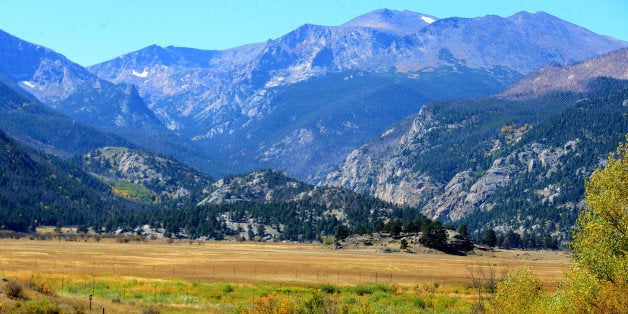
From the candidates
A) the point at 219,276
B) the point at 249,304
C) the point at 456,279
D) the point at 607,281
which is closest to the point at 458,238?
the point at 456,279

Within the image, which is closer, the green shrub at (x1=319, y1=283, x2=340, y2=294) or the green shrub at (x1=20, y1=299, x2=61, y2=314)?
the green shrub at (x1=20, y1=299, x2=61, y2=314)

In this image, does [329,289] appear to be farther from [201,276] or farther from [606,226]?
[606,226]

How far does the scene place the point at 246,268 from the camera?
125 metres

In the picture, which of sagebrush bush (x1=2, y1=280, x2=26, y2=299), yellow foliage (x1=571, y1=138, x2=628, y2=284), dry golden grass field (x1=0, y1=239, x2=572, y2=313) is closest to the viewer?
yellow foliage (x1=571, y1=138, x2=628, y2=284)

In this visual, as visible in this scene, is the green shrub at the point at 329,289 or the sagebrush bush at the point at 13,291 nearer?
the sagebrush bush at the point at 13,291

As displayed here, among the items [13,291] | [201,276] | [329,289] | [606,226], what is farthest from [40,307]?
[201,276]

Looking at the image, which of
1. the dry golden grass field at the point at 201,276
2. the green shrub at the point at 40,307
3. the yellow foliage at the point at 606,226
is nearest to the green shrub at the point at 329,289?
the dry golden grass field at the point at 201,276

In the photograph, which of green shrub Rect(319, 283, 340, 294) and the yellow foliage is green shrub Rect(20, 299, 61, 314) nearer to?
green shrub Rect(319, 283, 340, 294)

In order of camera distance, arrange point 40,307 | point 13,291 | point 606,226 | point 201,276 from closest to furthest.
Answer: point 606,226 < point 40,307 < point 13,291 < point 201,276

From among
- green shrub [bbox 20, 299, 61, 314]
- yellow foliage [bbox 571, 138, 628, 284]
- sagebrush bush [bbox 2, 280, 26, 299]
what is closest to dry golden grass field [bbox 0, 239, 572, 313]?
green shrub [bbox 20, 299, 61, 314]

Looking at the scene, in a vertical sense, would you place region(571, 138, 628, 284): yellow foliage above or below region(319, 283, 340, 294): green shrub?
above

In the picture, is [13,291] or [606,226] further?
[13,291]

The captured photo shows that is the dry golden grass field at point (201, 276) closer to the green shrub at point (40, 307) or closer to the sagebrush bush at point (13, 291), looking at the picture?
the green shrub at point (40, 307)

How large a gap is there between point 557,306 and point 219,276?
64.9 meters
